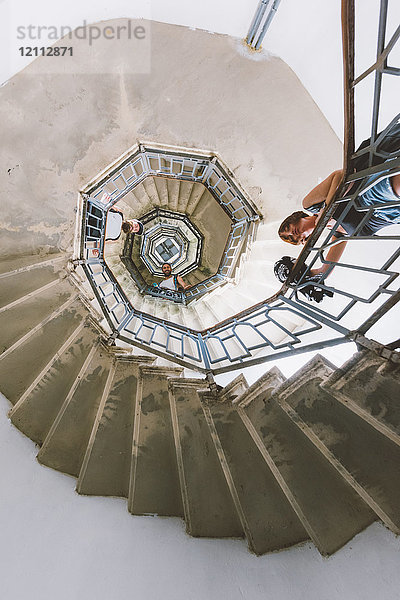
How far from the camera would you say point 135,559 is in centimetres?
242

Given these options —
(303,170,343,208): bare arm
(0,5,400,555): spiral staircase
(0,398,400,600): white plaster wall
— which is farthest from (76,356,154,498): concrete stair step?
(303,170,343,208): bare arm

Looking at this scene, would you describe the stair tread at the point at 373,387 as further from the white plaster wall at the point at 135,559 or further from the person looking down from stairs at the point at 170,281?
the person looking down from stairs at the point at 170,281

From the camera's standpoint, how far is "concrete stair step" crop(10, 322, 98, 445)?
3035 millimetres

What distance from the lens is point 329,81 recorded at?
3.35m

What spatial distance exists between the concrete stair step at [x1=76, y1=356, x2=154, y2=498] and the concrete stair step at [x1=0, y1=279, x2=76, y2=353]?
1.36 m

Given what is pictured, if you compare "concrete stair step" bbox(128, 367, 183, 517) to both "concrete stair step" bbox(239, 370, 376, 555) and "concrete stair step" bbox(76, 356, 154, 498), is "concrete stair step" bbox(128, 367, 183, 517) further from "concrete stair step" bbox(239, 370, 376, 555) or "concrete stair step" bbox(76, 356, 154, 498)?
"concrete stair step" bbox(239, 370, 376, 555)

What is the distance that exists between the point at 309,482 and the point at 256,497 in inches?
19.8

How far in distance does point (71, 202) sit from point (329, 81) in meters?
3.71

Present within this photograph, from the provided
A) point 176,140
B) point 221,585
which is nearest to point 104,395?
point 221,585

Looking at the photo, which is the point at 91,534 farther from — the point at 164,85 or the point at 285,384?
the point at 164,85

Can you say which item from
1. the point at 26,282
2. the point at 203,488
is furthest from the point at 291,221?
the point at 26,282

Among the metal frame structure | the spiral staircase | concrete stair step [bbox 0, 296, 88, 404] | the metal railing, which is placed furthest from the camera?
the metal railing

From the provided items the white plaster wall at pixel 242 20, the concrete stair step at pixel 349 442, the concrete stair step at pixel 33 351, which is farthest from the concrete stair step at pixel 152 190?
the concrete stair step at pixel 349 442

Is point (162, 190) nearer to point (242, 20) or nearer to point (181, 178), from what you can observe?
point (181, 178)
